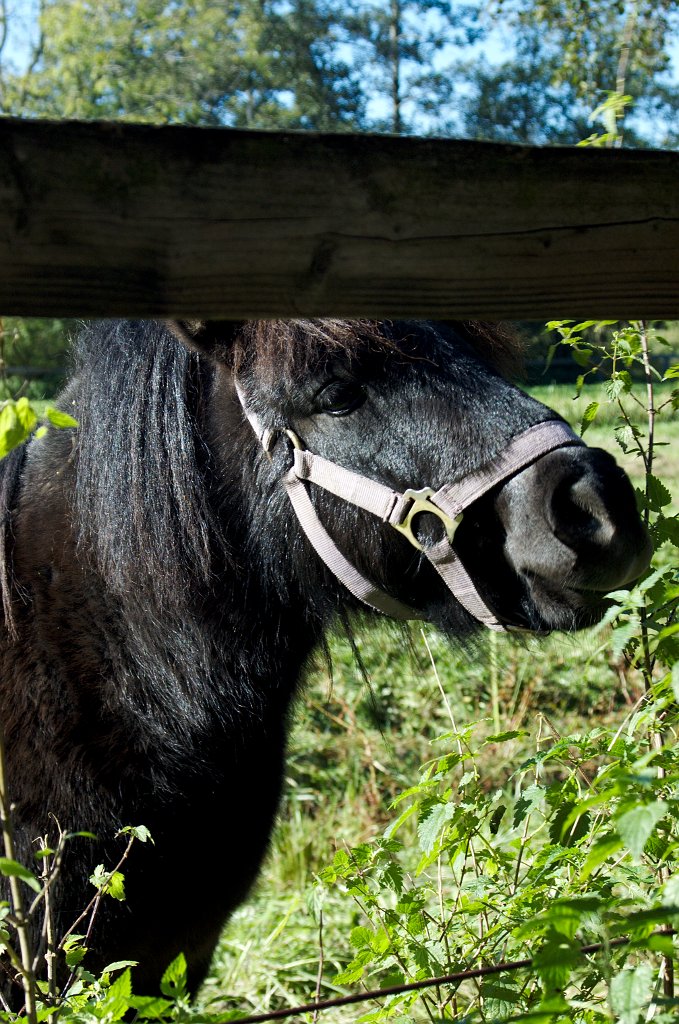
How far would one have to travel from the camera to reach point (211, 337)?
1.98 m

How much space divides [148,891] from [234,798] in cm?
27

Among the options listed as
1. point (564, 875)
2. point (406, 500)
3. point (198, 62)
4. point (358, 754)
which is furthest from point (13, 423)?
point (198, 62)

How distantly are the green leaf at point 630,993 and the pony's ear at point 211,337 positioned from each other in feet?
4.73

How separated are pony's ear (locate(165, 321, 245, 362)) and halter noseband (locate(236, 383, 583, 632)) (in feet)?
0.35

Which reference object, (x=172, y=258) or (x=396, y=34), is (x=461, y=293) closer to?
(x=172, y=258)

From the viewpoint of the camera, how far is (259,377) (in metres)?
1.96

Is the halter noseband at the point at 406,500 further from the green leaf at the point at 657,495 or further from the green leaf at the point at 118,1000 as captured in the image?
the green leaf at the point at 118,1000

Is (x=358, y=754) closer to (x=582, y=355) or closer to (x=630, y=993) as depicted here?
(x=582, y=355)

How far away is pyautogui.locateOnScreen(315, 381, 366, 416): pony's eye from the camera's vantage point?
6.17 feet

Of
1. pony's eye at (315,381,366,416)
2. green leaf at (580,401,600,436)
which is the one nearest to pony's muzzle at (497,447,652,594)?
green leaf at (580,401,600,436)

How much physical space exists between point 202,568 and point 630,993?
1.26m

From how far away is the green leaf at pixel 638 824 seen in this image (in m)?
0.85

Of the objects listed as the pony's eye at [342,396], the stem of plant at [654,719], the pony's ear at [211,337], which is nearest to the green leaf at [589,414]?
the stem of plant at [654,719]

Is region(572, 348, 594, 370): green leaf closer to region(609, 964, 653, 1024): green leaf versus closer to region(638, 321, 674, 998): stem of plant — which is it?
region(638, 321, 674, 998): stem of plant
